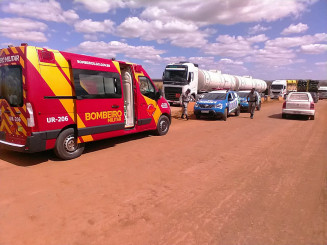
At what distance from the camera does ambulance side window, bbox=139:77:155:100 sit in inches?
302

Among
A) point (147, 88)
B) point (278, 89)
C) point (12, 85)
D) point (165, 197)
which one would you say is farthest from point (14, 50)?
point (278, 89)

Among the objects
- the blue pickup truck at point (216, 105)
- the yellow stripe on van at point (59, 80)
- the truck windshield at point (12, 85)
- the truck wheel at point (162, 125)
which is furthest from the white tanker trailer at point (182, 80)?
the truck windshield at point (12, 85)

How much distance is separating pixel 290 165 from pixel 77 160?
504 cm

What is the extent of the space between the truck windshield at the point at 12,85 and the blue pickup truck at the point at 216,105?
30.6 ft

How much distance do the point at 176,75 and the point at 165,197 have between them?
16.1 m

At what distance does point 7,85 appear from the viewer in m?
5.19

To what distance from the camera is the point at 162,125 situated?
8.67m

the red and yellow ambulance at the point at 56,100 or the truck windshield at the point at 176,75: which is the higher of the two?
the truck windshield at the point at 176,75

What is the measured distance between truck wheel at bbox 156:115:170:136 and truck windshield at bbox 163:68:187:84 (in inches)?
411

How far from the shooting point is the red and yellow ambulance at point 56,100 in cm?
484

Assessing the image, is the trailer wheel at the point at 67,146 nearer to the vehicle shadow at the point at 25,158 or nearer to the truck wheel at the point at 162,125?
the vehicle shadow at the point at 25,158

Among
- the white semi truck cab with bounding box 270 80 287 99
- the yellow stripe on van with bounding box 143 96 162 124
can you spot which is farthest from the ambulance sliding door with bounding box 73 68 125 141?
the white semi truck cab with bounding box 270 80 287 99

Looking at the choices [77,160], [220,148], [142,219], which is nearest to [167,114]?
[220,148]

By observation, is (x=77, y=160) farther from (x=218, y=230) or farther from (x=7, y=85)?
(x=218, y=230)
